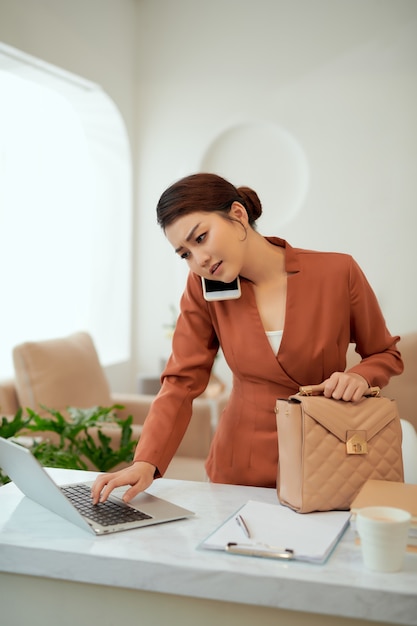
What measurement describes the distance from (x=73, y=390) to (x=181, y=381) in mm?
2101

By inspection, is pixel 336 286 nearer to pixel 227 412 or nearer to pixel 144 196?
pixel 227 412

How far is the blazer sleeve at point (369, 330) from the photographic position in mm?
1877

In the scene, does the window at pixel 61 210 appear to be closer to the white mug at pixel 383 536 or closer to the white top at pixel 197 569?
the white top at pixel 197 569

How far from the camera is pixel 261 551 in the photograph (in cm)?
127

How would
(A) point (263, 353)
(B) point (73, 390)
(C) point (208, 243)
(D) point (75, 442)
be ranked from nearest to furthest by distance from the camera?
(C) point (208, 243) < (A) point (263, 353) < (D) point (75, 442) < (B) point (73, 390)

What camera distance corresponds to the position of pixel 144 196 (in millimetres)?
5582

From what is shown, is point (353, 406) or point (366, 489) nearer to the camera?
point (366, 489)

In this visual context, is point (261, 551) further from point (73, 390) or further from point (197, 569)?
point (73, 390)

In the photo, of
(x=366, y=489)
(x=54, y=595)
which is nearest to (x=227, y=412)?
(x=366, y=489)

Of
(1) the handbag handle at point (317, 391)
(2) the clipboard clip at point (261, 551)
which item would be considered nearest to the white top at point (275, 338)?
(1) the handbag handle at point (317, 391)

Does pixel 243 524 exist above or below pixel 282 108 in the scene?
below

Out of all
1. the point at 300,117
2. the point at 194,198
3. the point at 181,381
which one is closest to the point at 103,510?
the point at 181,381

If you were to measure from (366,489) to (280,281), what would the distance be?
637mm

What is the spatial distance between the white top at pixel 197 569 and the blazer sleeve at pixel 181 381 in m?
0.30
